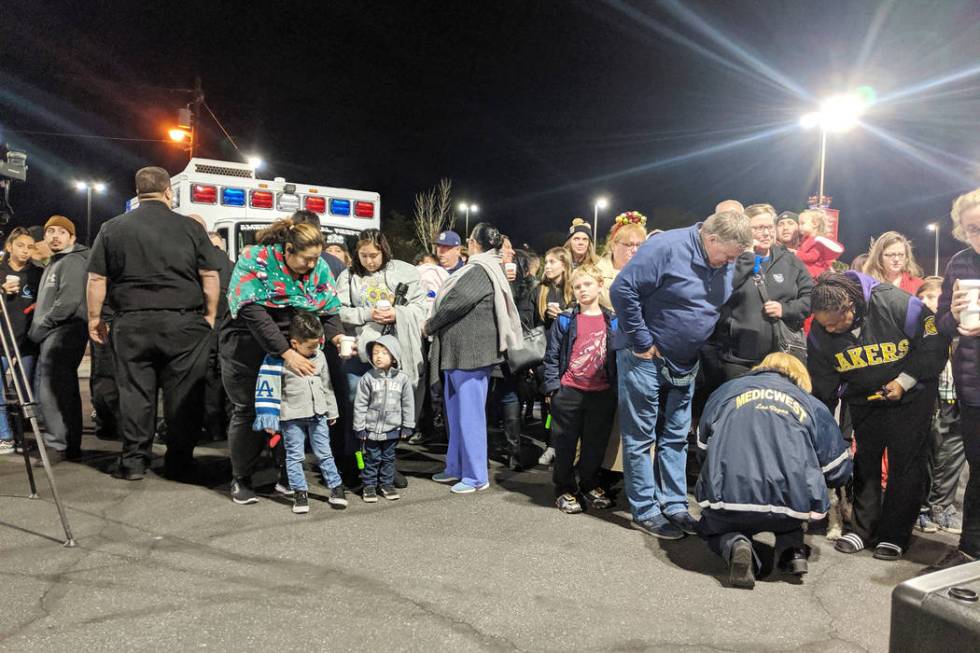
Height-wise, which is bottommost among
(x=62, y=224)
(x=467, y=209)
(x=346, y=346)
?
(x=346, y=346)

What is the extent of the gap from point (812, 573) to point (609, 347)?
1.88 m

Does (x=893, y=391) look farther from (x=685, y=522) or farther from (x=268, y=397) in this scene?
(x=268, y=397)

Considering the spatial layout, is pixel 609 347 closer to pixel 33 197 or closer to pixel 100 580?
pixel 100 580

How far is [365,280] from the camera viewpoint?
5734mm

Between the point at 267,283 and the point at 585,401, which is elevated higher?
the point at 267,283

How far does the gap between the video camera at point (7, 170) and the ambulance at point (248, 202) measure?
13.2 ft

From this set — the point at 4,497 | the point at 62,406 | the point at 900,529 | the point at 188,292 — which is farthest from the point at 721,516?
the point at 62,406

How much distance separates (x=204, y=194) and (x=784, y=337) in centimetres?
781

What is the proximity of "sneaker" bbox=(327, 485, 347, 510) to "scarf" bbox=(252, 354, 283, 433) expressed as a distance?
1.96 ft

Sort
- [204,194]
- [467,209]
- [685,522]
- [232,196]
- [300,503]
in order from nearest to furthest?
[685,522]
[300,503]
[204,194]
[232,196]
[467,209]

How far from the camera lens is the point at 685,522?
4.60m

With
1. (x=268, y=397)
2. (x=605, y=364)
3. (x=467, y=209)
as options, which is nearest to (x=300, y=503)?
(x=268, y=397)

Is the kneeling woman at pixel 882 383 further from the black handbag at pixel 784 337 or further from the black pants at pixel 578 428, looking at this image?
the black pants at pixel 578 428

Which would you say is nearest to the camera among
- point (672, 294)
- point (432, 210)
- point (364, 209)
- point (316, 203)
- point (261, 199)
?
point (672, 294)
